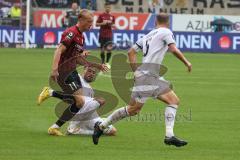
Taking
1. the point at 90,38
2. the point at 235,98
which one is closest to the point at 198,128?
the point at 235,98

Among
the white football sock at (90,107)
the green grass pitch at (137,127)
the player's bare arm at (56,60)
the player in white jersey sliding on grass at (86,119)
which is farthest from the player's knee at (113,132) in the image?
the player's bare arm at (56,60)

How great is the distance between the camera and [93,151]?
12.1 meters

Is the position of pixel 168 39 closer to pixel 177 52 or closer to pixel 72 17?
pixel 177 52

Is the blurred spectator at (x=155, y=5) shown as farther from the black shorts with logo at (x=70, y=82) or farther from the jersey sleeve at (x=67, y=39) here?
the jersey sleeve at (x=67, y=39)

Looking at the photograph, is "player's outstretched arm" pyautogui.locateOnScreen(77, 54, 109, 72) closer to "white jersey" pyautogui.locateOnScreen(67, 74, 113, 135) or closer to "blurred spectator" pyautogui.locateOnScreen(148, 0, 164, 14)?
"white jersey" pyautogui.locateOnScreen(67, 74, 113, 135)

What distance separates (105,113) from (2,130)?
3.49 meters

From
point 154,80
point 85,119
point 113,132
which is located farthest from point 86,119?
point 154,80

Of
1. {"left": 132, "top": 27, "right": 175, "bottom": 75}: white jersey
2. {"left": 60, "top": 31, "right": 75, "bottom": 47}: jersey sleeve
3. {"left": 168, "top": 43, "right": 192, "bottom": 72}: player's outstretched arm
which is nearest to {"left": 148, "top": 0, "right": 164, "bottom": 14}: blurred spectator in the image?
{"left": 60, "top": 31, "right": 75, "bottom": 47}: jersey sleeve

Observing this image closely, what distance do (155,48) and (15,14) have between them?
111 ft

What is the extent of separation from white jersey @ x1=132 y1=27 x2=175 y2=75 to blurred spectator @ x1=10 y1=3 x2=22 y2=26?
33.0m

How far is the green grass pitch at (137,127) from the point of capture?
1191 centimetres

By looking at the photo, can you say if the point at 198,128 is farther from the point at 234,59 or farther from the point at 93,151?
the point at 234,59

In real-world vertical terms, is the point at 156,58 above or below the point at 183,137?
above

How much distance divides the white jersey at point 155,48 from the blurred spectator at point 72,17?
25.7 meters
